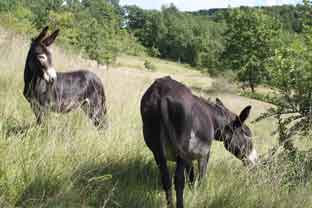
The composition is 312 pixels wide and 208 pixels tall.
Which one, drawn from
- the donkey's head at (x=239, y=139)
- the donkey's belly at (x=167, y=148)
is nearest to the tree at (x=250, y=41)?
the donkey's head at (x=239, y=139)

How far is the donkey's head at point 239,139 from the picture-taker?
4.37 metres

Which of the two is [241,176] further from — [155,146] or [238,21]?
[238,21]

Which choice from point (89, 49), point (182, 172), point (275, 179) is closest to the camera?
point (182, 172)

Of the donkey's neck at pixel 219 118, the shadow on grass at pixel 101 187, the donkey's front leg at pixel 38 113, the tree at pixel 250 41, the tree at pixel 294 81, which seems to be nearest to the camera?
the shadow on grass at pixel 101 187

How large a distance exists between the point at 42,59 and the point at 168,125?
2.48m

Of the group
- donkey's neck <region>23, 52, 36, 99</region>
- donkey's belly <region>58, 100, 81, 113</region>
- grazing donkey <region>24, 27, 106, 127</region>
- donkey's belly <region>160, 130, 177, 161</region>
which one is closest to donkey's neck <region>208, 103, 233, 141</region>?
donkey's belly <region>160, 130, 177, 161</region>

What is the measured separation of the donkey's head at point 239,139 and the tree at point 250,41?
119 ft

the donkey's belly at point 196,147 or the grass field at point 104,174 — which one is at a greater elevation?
the donkey's belly at point 196,147

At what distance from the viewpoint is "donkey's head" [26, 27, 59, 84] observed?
5.06 metres

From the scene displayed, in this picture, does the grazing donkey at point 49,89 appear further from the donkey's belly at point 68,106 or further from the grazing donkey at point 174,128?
the grazing donkey at point 174,128

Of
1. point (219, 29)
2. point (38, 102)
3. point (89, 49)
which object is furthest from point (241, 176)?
point (219, 29)

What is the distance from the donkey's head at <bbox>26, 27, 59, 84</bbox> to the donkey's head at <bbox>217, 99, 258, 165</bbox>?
227cm

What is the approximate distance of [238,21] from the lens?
4356 centimetres

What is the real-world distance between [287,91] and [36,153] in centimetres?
312
